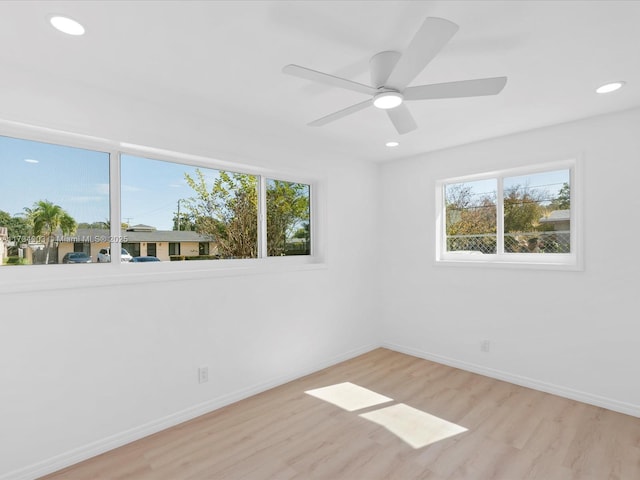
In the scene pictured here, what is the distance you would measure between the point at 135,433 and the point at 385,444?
171 cm

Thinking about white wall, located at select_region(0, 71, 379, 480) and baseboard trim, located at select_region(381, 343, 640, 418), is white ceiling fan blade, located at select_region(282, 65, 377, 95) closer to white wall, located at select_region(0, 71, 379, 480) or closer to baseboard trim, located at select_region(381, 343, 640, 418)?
white wall, located at select_region(0, 71, 379, 480)

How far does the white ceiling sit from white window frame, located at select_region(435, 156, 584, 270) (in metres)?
0.56

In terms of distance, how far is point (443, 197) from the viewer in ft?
12.5

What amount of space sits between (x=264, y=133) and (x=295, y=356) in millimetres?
2158

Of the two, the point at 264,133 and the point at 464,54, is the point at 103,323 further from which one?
the point at 464,54

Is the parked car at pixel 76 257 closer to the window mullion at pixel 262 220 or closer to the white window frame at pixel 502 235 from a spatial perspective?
the window mullion at pixel 262 220

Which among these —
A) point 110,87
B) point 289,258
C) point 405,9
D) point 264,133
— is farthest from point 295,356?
point 405,9

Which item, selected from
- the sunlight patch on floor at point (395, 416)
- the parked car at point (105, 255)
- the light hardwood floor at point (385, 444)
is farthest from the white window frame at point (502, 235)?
the parked car at point (105, 255)

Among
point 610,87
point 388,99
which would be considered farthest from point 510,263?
point 388,99

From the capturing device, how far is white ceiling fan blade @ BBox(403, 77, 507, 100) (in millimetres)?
1626

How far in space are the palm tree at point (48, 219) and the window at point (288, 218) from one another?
1602mm

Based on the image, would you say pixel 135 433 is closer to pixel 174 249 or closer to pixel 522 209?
pixel 174 249

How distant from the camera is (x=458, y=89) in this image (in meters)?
1.70

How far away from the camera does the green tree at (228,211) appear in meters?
2.80
